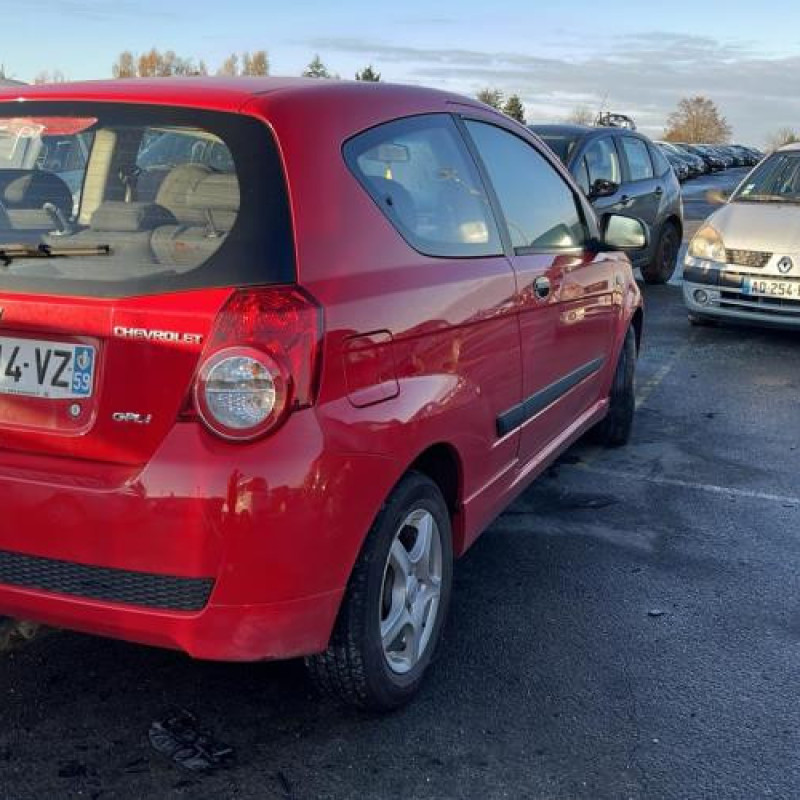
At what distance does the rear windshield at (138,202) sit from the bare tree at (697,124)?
82.9m

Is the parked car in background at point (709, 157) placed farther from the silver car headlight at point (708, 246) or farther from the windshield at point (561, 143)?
the silver car headlight at point (708, 246)

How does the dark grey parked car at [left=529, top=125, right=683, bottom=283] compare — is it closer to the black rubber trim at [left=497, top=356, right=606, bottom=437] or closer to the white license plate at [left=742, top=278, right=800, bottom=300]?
the white license plate at [left=742, top=278, right=800, bottom=300]

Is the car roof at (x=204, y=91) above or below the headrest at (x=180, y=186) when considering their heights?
above

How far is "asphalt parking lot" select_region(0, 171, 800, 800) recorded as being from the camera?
8.29ft

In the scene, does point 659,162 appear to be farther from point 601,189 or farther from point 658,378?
point 658,378

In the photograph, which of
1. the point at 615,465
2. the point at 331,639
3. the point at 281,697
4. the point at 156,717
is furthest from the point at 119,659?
the point at 615,465

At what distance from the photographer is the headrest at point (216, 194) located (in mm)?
2412

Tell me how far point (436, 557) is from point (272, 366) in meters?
1.04

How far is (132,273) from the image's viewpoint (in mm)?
2352

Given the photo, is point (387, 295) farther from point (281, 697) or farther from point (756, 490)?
point (756, 490)

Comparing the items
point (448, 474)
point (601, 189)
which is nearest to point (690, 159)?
point (601, 189)

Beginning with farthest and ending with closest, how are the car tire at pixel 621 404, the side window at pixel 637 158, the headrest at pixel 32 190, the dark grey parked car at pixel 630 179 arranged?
1. the side window at pixel 637 158
2. the dark grey parked car at pixel 630 179
3. the car tire at pixel 621 404
4. the headrest at pixel 32 190

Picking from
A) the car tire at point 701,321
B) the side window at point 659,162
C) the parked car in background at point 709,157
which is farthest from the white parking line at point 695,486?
the parked car in background at point 709,157

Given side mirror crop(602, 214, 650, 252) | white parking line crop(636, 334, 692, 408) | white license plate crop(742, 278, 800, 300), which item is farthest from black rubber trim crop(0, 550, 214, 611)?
white license plate crop(742, 278, 800, 300)
